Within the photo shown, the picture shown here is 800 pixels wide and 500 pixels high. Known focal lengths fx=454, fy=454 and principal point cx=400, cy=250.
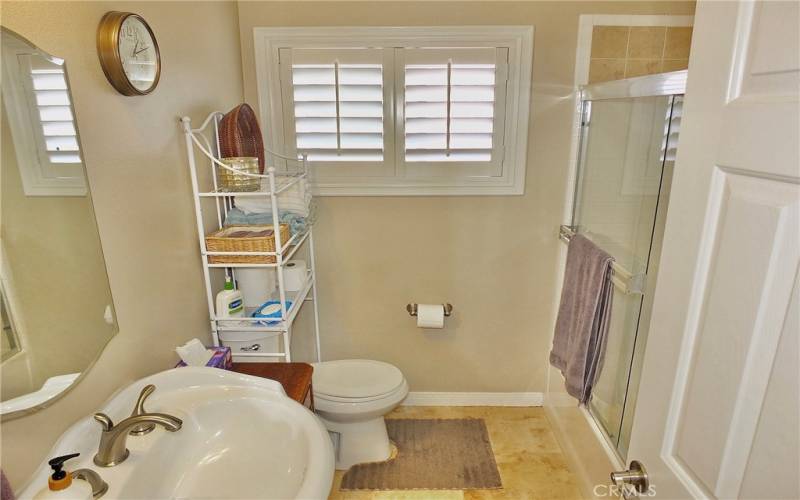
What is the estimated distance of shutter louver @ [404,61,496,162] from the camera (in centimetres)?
214

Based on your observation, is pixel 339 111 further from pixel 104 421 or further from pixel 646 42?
pixel 104 421

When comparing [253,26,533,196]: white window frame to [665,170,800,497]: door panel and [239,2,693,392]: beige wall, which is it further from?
[665,170,800,497]: door panel

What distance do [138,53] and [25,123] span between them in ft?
1.72

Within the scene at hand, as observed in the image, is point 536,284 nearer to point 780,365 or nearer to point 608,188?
point 608,188

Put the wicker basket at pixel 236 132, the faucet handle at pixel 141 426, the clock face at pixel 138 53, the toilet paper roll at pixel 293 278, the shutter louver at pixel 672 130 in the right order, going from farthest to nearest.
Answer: the toilet paper roll at pixel 293 278, the wicker basket at pixel 236 132, the shutter louver at pixel 672 130, the clock face at pixel 138 53, the faucet handle at pixel 141 426

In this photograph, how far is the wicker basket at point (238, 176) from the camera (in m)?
1.70

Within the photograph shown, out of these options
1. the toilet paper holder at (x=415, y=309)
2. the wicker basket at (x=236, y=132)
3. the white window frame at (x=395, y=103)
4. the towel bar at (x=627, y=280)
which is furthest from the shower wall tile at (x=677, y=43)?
the wicker basket at (x=236, y=132)

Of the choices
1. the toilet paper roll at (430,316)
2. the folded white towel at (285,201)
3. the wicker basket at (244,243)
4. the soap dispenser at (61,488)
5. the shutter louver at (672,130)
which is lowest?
the toilet paper roll at (430,316)

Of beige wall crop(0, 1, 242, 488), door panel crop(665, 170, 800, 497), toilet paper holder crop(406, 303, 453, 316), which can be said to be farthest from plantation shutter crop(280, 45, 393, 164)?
door panel crop(665, 170, 800, 497)

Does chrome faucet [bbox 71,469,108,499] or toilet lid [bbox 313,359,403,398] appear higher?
chrome faucet [bbox 71,469,108,499]

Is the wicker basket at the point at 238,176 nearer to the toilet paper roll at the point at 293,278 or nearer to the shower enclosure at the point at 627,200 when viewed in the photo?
the toilet paper roll at the point at 293,278

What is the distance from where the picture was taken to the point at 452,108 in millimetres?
2174

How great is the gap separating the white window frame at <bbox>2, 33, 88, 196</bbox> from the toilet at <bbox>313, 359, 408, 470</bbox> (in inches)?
56.4

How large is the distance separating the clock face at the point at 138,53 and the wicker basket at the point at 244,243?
1.80 feet
